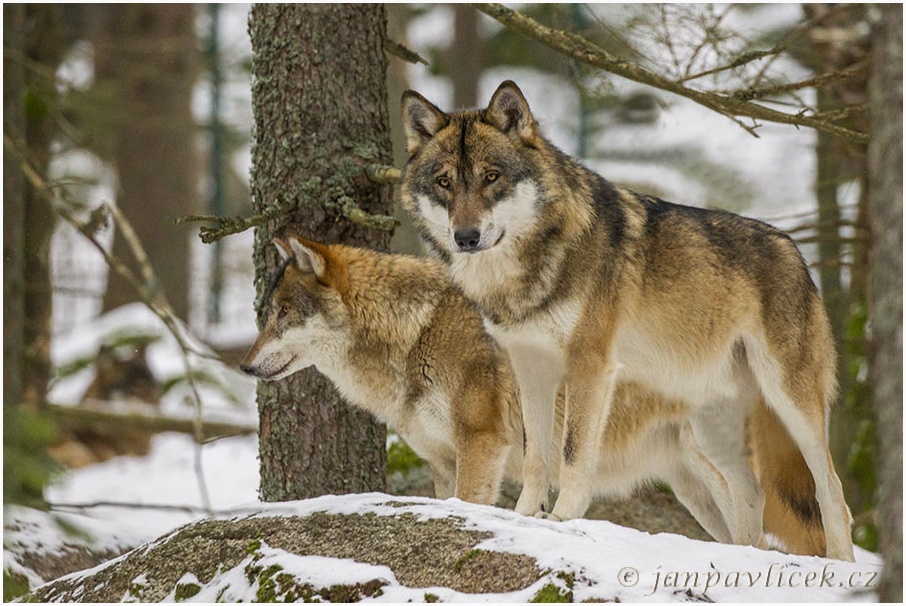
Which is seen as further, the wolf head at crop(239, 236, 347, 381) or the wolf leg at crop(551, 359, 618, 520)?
the wolf head at crop(239, 236, 347, 381)

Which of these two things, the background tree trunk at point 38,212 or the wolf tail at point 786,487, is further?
the background tree trunk at point 38,212

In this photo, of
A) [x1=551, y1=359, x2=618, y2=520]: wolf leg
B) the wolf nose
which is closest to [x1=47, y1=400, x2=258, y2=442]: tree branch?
[x1=551, y1=359, x2=618, y2=520]: wolf leg

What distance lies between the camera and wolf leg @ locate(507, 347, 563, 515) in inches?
198

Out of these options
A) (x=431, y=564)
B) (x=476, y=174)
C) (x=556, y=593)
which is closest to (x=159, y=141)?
(x=476, y=174)

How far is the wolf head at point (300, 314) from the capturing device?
547 centimetres

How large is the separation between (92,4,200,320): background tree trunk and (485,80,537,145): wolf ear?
36.9ft

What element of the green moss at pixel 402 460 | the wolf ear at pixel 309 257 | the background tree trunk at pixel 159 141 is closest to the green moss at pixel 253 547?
the wolf ear at pixel 309 257

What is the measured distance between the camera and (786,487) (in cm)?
535

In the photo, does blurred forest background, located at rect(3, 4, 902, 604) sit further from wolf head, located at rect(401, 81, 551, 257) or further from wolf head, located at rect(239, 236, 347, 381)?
wolf head, located at rect(401, 81, 551, 257)

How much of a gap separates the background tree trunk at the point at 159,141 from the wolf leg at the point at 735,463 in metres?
11.1

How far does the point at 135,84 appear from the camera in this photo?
16.9 metres

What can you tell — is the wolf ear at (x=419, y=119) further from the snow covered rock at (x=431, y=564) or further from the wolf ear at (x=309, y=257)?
the snow covered rock at (x=431, y=564)

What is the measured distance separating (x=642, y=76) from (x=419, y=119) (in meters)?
1.11

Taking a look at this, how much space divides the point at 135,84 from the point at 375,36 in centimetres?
1212
